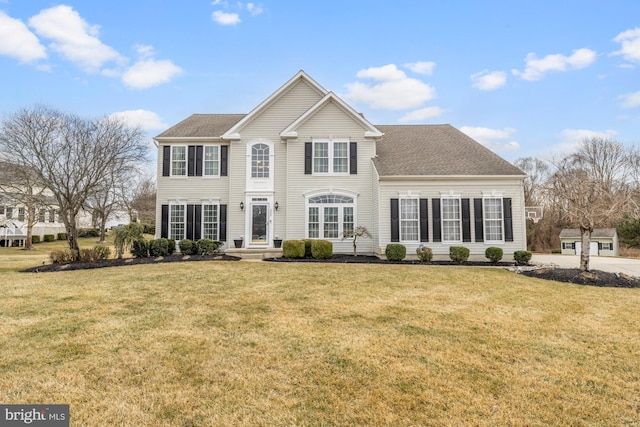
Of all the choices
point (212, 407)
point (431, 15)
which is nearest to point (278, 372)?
point (212, 407)

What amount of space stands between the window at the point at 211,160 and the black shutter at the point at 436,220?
Answer: 1102 centimetres

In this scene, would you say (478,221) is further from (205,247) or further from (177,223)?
(177,223)

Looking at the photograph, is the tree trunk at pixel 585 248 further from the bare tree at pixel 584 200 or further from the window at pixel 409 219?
the window at pixel 409 219

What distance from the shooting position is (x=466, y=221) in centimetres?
1603

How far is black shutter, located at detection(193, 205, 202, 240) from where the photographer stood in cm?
1736

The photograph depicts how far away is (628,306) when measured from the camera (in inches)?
306

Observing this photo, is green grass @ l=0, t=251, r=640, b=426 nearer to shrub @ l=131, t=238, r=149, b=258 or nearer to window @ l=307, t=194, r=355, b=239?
shrub @ l=131, t=238, r=149, b=258

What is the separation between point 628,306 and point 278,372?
27.5ft

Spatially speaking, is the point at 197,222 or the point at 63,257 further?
→ the point at 197,222

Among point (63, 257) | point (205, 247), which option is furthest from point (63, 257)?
point (205, 247)

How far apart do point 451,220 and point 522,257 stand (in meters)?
3.29

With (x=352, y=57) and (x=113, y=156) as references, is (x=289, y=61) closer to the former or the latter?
(x=352, y=57)

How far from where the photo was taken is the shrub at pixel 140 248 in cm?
1501

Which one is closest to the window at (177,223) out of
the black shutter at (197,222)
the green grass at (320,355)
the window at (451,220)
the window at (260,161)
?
the black shutter at (197,222)
